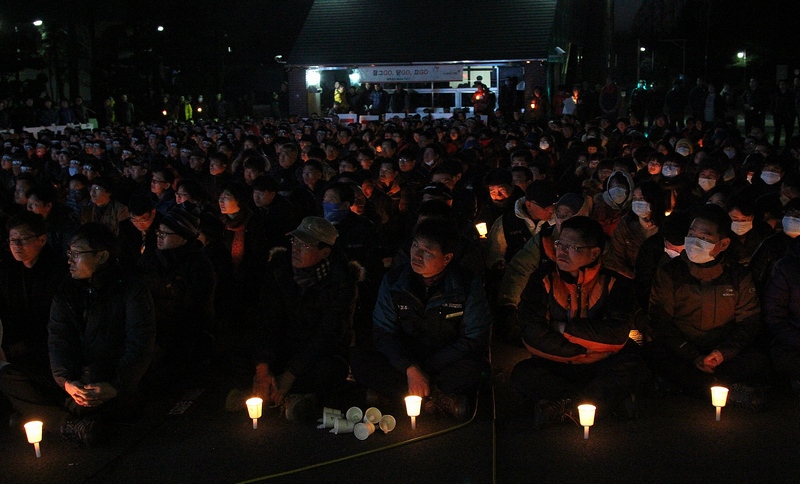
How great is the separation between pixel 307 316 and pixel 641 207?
10.7 ft

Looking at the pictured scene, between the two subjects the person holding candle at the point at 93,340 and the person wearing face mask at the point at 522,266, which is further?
the person wearing face mask at the point at 522,266

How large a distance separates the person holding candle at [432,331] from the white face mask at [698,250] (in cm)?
141

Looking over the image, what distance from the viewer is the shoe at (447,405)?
551cm

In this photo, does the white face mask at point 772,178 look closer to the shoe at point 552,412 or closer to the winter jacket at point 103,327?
the shoe at point 552,412

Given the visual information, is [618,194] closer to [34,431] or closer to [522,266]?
[522,266]

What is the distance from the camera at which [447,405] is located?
5.54 meters

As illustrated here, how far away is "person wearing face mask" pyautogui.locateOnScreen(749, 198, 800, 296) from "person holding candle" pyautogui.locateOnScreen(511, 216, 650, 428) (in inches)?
61.5

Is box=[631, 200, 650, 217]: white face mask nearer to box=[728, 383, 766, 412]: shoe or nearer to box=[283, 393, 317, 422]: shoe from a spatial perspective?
box=[728, 383, 766, 412]: shoe

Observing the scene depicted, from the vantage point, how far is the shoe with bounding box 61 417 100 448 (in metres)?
5.24

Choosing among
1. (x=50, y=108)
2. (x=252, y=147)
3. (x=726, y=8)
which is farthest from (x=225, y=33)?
(x=252, y=147)

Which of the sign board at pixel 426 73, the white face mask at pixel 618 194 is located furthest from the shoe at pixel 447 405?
the sign board at pixel 426 73

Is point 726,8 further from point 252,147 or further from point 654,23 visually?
point 252,147

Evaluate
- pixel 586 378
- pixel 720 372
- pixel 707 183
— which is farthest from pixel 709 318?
pixel 707 183

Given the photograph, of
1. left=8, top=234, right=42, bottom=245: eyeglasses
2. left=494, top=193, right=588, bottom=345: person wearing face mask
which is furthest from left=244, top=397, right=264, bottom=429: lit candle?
left=494, top=193, right=588, bottom=345: person wearing face mask
